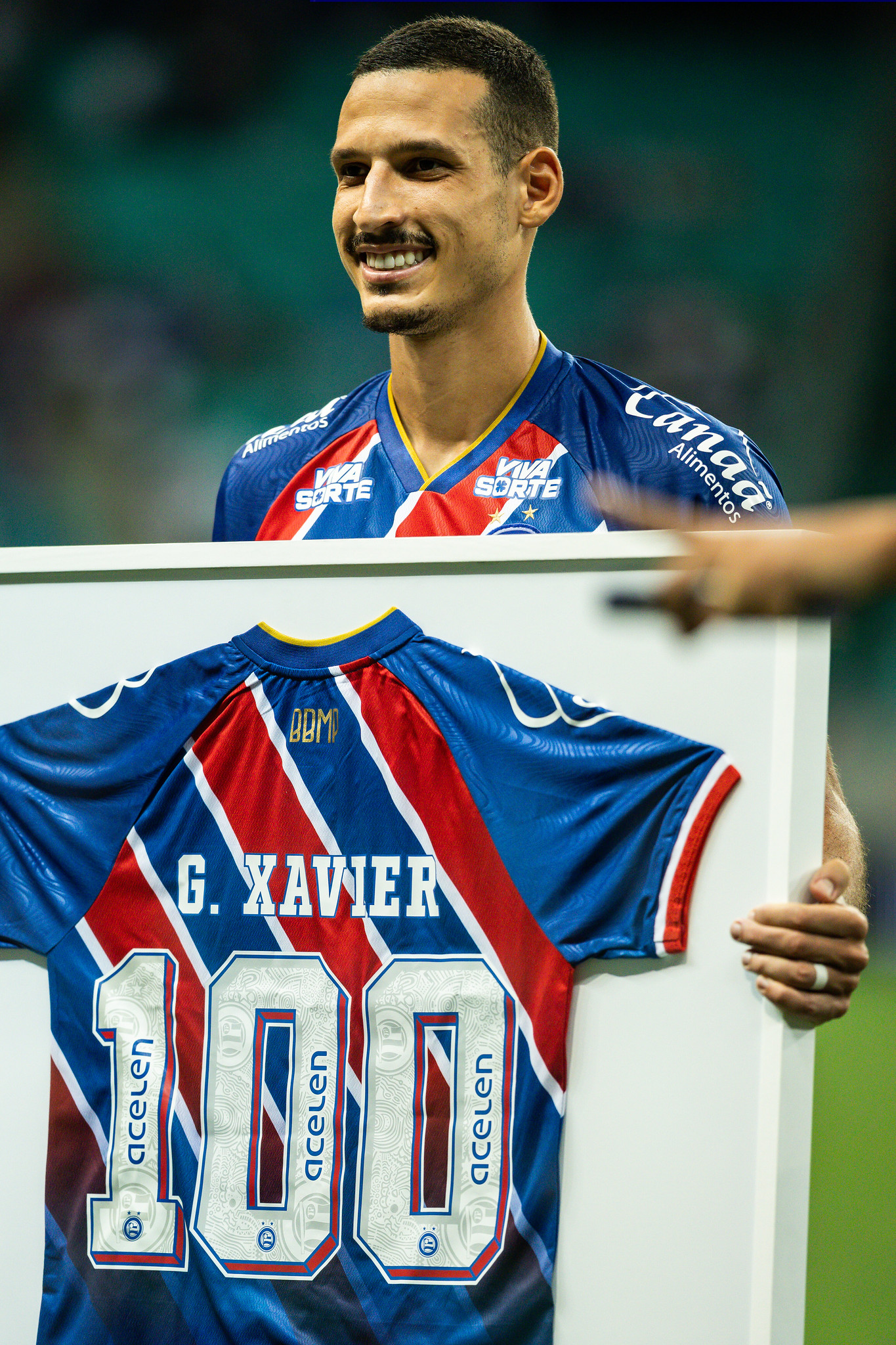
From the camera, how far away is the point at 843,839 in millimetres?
1074

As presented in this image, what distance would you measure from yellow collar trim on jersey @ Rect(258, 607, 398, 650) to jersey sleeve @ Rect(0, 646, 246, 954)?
0.04 metres

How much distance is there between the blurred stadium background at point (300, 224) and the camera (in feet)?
13.5

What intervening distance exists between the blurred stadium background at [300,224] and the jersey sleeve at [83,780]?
291cm

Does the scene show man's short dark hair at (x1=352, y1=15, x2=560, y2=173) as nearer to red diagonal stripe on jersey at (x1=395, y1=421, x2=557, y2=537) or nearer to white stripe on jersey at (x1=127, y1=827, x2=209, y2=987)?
red diagonal stripe on jersey at (x1=395, y1=421, x2=557, y2=537)

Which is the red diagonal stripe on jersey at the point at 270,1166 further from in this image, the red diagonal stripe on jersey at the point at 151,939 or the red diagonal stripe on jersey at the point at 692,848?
the red diagonal stripe on jersey at the point at 692,848

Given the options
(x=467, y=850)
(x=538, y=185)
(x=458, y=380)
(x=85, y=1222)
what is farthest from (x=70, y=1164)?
(x=538, y=185)

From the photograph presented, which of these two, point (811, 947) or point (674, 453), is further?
point (674, 453)

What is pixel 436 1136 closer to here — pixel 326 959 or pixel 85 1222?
pixel 326 959

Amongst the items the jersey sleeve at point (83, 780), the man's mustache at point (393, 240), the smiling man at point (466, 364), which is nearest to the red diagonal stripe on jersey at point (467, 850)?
the jersey sleeve at point (83, 780)

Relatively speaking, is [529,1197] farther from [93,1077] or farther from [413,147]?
[413,147]

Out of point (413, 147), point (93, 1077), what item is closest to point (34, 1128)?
point (93, 1077)

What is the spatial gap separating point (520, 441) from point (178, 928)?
56 cm

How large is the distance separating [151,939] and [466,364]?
629 mm

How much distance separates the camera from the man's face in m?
1.22
